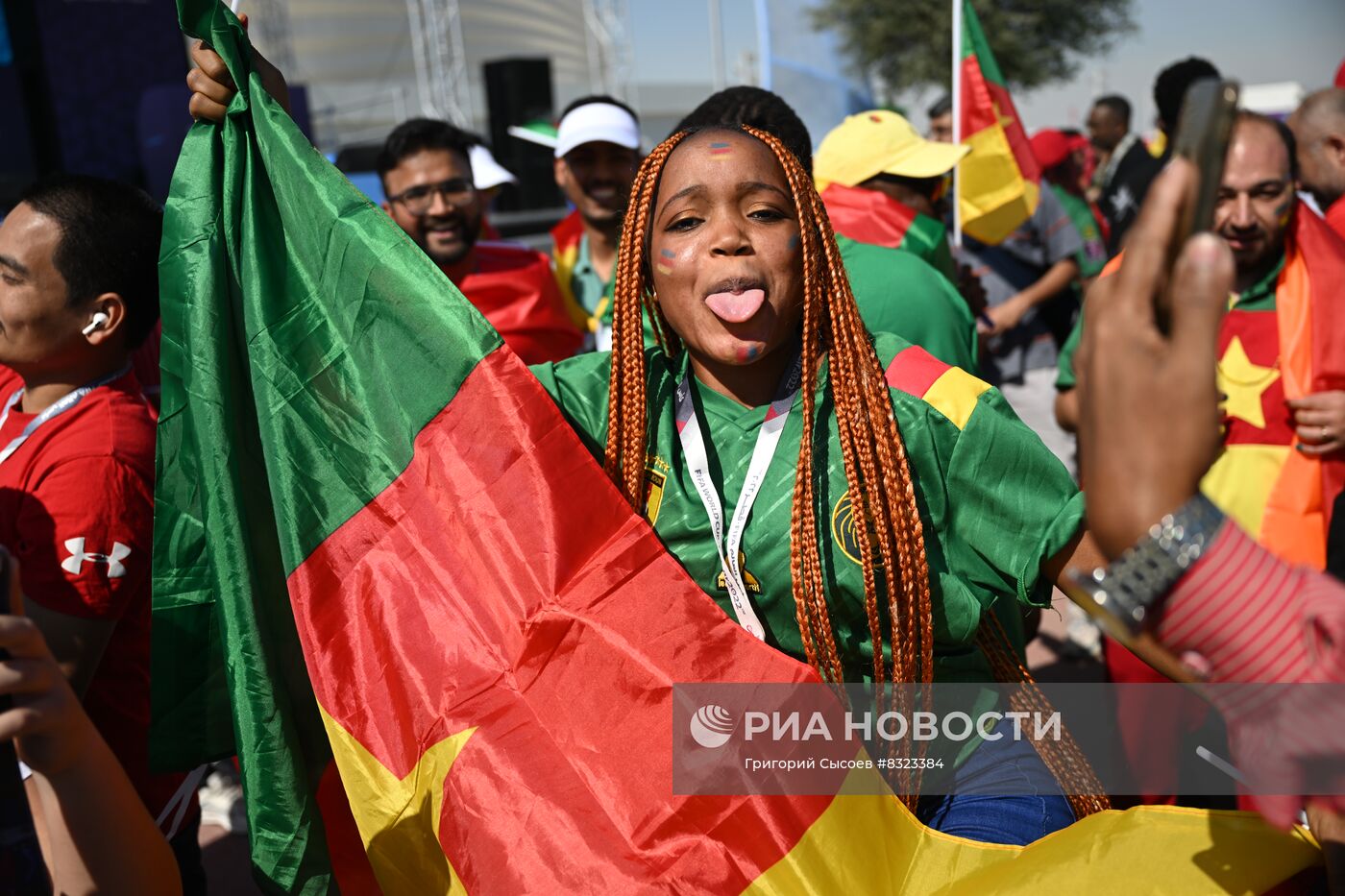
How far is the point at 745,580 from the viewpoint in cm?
200

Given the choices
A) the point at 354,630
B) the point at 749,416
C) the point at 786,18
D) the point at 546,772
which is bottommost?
the point at 546,772

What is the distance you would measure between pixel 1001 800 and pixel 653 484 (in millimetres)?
805

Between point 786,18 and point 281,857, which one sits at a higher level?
point 786,18

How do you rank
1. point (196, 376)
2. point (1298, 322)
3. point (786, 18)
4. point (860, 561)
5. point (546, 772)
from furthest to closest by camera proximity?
1. point (786, 18)
2. point (1298, 322)
3. point (196, 376)
4. point (860, 561)
5. point (546, 772)

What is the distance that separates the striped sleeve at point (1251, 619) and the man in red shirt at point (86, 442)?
1838 millimetres

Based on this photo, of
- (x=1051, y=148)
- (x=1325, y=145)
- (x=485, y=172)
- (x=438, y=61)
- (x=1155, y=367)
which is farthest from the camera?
(x=438, y=61)

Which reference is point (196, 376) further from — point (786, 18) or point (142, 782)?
point (786, 18)

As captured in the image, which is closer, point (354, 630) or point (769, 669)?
point (769, 669)

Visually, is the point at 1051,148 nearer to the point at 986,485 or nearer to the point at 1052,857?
the point at 986,485

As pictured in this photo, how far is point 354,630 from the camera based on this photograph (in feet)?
6.54

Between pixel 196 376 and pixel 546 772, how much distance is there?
0.97 m

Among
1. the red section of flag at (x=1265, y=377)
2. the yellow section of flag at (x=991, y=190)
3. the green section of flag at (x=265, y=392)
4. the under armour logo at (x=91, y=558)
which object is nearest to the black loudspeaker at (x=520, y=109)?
the yellow section of flag at (x=991, y=190)

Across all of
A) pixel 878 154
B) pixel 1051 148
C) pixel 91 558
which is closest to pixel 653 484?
pixel 91 558

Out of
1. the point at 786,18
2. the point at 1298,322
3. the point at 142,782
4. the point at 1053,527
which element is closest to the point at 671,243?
the point at 1053,527
